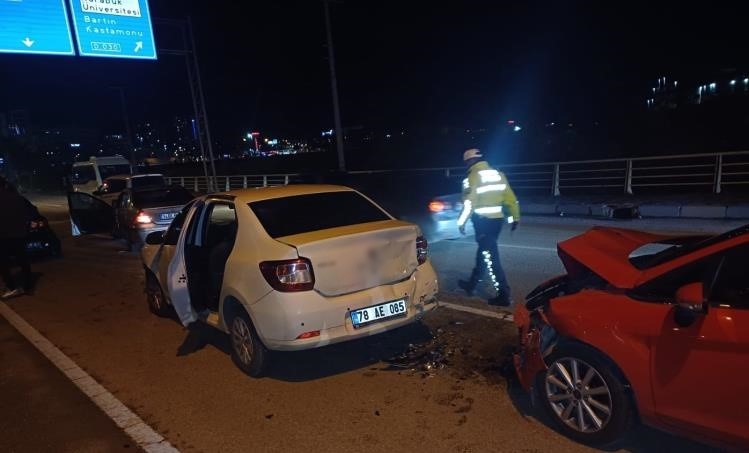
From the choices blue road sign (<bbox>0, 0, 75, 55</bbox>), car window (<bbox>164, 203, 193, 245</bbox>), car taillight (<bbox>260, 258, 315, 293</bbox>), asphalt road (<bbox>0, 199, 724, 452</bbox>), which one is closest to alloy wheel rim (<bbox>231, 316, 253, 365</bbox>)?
asphalt road (<bbox>0, 199, 724, 452</bbox>)

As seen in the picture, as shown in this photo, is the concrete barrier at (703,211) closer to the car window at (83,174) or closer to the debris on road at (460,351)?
the debris on road at (460,351)

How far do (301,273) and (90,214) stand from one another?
1128 centimetres

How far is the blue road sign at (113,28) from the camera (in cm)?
1441

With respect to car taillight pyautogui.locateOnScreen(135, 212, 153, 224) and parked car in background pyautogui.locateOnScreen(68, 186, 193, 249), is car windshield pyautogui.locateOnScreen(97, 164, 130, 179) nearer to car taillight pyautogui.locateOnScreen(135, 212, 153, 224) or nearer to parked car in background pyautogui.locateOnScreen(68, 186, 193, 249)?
parked car in background pyautogui.locateOnScreen(68, 186, 193, 249)

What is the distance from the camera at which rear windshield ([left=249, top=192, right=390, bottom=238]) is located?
4.41 meters

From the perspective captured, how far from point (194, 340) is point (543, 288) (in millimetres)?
3721

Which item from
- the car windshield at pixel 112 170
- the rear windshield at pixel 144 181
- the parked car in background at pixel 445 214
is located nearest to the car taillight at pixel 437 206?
the parked car in background at pixel 445 214

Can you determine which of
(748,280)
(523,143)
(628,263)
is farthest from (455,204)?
(523,143)

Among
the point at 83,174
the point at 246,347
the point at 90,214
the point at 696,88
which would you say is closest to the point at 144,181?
the point at 90,214

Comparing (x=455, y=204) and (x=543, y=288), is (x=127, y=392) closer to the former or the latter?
(x=543, y=288)

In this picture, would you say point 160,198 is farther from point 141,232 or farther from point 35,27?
point 35,27

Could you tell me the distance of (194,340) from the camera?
561cm

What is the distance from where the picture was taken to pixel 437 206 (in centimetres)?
788

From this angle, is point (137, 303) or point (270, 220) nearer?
point (270, 220)
